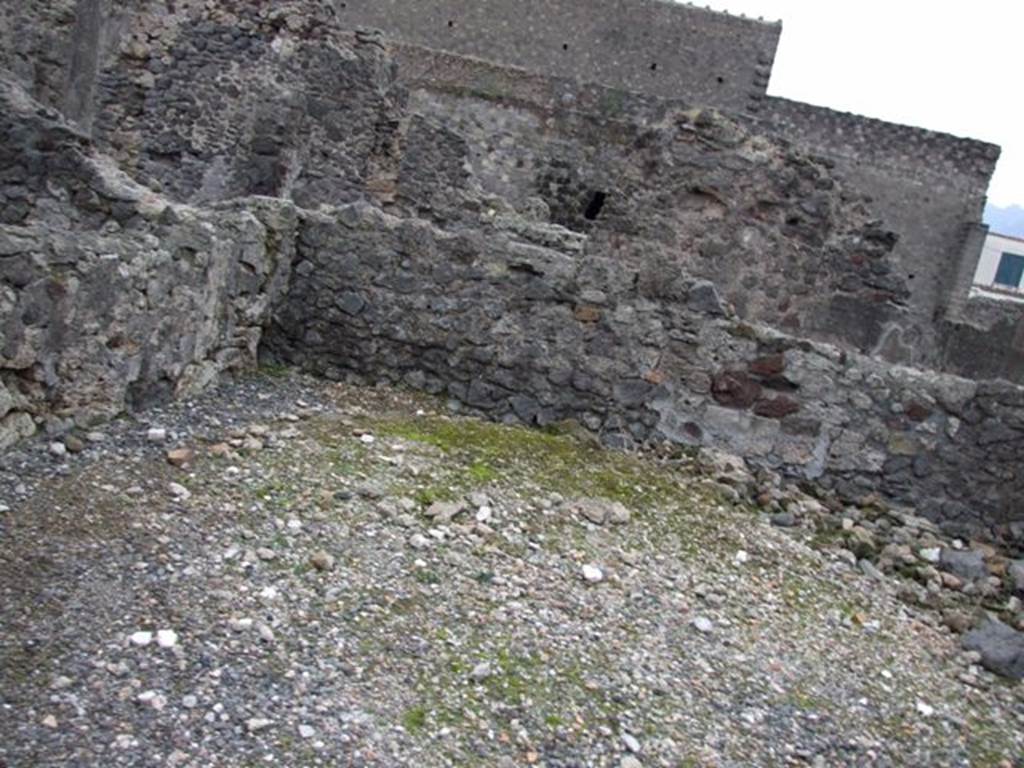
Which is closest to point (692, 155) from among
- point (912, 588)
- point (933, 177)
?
point (912, 588)

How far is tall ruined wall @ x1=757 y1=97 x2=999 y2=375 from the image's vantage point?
923 inches

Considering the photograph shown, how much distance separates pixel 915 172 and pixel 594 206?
16.8 metres

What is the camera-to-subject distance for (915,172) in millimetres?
23578

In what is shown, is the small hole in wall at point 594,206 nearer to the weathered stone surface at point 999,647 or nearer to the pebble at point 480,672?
the weathered stone surface at point 999,647

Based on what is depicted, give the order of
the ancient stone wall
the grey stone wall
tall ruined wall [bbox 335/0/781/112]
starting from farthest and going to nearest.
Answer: tall ruined wall [bbox 335/0/781/112] < the ancient stone wall < the grey stone wall

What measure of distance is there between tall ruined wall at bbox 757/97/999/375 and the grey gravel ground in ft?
65.5

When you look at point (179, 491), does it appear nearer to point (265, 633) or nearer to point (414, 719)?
point (265, 633)

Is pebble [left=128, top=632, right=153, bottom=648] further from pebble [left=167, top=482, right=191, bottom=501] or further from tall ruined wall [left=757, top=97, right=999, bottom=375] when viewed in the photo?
tall ruined wall [left=757, top=97, right=999, bottom=375]

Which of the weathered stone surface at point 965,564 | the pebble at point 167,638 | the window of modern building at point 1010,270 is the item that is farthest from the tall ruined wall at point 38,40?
the window of modern building at point 1010,270

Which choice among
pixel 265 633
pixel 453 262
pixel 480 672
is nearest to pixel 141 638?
pixel 265 633

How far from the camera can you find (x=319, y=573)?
13.1 ft

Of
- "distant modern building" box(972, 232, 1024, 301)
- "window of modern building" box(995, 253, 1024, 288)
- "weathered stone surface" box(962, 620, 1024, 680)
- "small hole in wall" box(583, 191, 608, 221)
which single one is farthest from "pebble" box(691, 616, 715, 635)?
"window of modern building" box(995, 253, 1024, 288)

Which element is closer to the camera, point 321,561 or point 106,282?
A: point 321,561

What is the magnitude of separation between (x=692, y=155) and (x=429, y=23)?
1862cm
